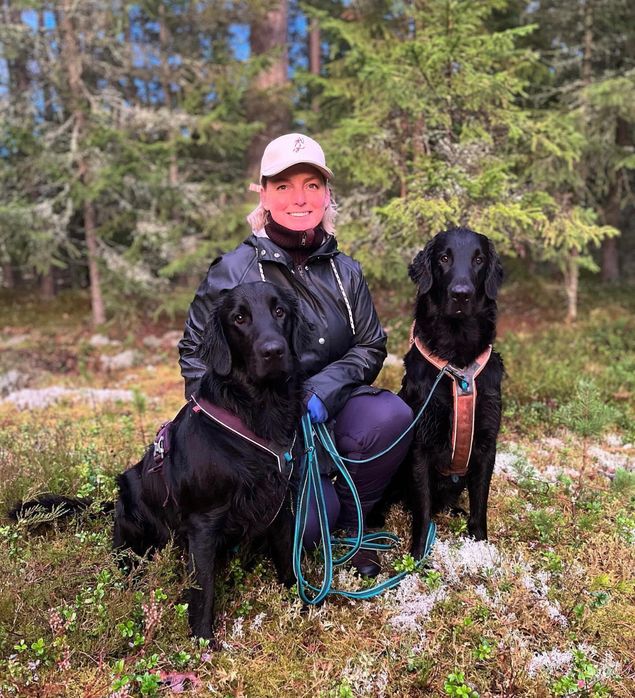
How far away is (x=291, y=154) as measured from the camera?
2.81m

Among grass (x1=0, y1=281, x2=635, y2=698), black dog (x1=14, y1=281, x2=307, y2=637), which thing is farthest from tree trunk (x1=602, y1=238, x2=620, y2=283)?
black dog (x1=14, y1=281, x2=307, y2=637)

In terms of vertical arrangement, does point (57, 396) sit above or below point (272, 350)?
below

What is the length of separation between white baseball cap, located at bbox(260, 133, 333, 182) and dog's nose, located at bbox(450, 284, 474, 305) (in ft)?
3.11

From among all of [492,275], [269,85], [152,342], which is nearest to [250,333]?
[492,275]

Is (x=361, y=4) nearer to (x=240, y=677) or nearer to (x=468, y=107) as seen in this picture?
(x=468, y=107)

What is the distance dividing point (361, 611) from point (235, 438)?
98 centimetres

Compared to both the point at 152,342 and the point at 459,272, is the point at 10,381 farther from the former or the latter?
the point at 459,272

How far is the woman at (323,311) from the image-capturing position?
2770mm

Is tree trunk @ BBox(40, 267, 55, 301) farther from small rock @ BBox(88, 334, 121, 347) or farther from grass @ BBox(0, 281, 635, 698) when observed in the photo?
grass @ BBox(0, 281, 635, 698)

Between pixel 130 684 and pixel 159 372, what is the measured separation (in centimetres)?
690

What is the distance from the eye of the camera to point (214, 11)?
10344 millimetres

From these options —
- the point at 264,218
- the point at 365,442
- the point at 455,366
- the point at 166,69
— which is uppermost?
the point at 166,69

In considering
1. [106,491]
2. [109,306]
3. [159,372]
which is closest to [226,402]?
[106,491]

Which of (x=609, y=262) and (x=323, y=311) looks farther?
(x=609, y=262)
